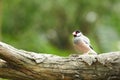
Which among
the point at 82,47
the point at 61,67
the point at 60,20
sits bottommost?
the point at 61,67

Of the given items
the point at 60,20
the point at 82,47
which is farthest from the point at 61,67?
the point at 60,20

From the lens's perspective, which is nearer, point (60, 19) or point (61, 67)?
point (61, 67)

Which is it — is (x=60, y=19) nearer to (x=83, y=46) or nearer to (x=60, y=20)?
(x=60, y=20)

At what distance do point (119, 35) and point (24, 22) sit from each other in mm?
1314

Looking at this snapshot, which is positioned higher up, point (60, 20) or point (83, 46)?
point (60, 20)

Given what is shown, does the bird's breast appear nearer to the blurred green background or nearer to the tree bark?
the tree bark

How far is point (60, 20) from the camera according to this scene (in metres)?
7.82

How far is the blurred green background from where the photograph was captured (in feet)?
23.5

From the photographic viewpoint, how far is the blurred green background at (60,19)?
717cm

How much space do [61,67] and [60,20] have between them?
179 inches

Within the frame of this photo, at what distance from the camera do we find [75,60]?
131 inches

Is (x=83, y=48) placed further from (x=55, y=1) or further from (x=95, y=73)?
(x=55, y=1)

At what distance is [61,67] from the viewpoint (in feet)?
10.8

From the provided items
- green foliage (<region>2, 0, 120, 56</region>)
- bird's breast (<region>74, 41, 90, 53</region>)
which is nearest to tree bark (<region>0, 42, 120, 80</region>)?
bird's breast (<region>74, 41, 90, 53</region>)
